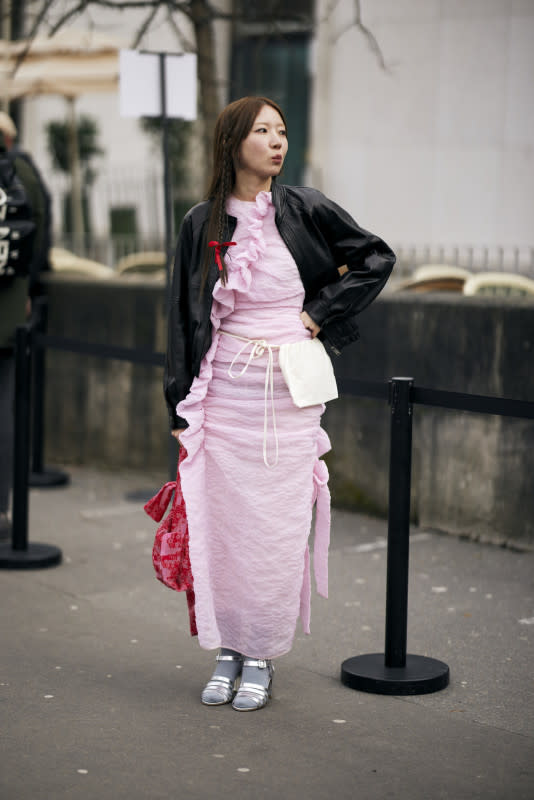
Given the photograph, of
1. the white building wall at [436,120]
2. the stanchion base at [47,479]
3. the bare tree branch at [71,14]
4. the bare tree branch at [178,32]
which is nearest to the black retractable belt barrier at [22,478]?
the stanchion base at [47,479]

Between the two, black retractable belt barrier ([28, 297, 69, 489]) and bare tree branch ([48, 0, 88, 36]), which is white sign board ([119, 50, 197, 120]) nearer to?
bare tree branch ([48, 0, 88, 36])

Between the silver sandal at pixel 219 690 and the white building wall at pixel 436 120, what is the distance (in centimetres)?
1147

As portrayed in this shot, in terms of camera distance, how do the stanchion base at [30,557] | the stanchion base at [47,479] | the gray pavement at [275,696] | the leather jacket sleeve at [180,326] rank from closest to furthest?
1. the gray pavement at [275,696]
2. the leather jacket sleeve at [180,326]
3. the stanchion base at [30,557]
4. the stanchion base at [47,479]

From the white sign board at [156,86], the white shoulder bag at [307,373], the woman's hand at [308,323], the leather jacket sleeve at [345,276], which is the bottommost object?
the white shoulder bag at [307,373]

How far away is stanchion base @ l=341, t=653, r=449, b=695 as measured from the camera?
4668mm

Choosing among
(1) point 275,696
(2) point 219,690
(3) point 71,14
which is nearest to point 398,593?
(1) point 275,696

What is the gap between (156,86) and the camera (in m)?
7.88

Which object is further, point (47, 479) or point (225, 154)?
point (47, 479)

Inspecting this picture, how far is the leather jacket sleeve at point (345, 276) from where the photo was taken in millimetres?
4453

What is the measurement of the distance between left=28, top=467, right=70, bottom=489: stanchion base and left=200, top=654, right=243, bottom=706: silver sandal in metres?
4.16

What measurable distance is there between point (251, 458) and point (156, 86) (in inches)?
160

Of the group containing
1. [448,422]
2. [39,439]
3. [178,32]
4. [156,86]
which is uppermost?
[178,32]

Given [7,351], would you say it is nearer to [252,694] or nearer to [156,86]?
[156,86]

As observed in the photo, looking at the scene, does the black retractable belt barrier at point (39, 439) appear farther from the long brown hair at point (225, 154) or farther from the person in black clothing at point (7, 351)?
the long brown hair at point (225, 154)
